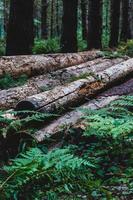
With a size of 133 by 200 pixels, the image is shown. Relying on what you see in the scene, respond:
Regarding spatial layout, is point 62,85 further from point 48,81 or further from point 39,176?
point 39,176

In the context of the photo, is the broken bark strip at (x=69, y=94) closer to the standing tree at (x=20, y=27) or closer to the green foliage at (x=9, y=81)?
the green foliage at (x=9, y=81)

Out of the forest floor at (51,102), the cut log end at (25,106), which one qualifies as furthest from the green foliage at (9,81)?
the cut log end at (25,106)

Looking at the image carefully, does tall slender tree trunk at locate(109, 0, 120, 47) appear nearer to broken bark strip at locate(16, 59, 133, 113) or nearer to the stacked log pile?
the stacked log pile

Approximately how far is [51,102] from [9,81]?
8.63ft

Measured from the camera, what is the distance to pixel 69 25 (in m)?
14.6

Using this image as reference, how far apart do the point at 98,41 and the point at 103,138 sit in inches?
444

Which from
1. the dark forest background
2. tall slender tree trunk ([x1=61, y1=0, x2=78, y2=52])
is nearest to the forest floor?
the dark forest background

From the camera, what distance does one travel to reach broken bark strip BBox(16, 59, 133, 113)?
6607 mm

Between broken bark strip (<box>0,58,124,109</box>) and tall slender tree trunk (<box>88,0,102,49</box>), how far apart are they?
3540mm

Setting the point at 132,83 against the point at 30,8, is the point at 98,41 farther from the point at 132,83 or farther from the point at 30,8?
the point at 132,83

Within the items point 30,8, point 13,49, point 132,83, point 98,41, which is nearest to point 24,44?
point 13,49

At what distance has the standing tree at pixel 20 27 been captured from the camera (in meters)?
12.2

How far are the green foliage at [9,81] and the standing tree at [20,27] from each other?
288 centimetres

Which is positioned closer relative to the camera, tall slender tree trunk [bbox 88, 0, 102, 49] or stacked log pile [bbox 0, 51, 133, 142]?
stacked log pile [bbox 0, 51, 133, 142]
